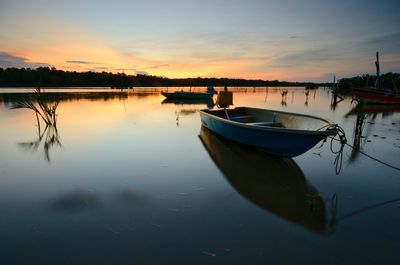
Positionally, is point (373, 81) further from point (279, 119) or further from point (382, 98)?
point (279, 119)

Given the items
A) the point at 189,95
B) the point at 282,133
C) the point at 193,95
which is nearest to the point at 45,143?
the point at 282,133

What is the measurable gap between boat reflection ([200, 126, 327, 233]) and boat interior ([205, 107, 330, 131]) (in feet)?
4.45

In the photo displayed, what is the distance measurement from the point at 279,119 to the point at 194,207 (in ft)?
22.4

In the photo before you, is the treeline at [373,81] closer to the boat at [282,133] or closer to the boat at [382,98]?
the boat at [382,98]

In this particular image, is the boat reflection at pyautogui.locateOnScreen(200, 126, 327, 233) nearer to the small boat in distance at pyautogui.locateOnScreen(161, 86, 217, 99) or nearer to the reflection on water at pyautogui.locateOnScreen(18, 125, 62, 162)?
the reflection on water at pyautogui.locateOnScreen(18, 125, 62, 162)

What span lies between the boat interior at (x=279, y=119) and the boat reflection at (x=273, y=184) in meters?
1.36

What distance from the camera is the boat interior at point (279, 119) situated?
761cm

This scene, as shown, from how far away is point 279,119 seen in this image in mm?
9828

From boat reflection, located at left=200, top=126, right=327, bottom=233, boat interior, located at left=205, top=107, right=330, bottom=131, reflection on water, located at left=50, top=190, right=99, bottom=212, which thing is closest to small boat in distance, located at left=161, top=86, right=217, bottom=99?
boat interior, located at left=205, top=107, right=330, bottom=131

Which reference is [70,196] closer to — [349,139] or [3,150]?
[3,150]

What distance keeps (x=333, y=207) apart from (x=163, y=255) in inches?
145

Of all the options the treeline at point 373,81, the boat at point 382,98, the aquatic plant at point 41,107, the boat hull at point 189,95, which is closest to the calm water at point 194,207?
the aquatic plant at point 41,107

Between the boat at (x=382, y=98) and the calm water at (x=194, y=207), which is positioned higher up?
the boat at (x=382, y=98)

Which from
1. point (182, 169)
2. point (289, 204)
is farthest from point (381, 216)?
point (182, 169)
